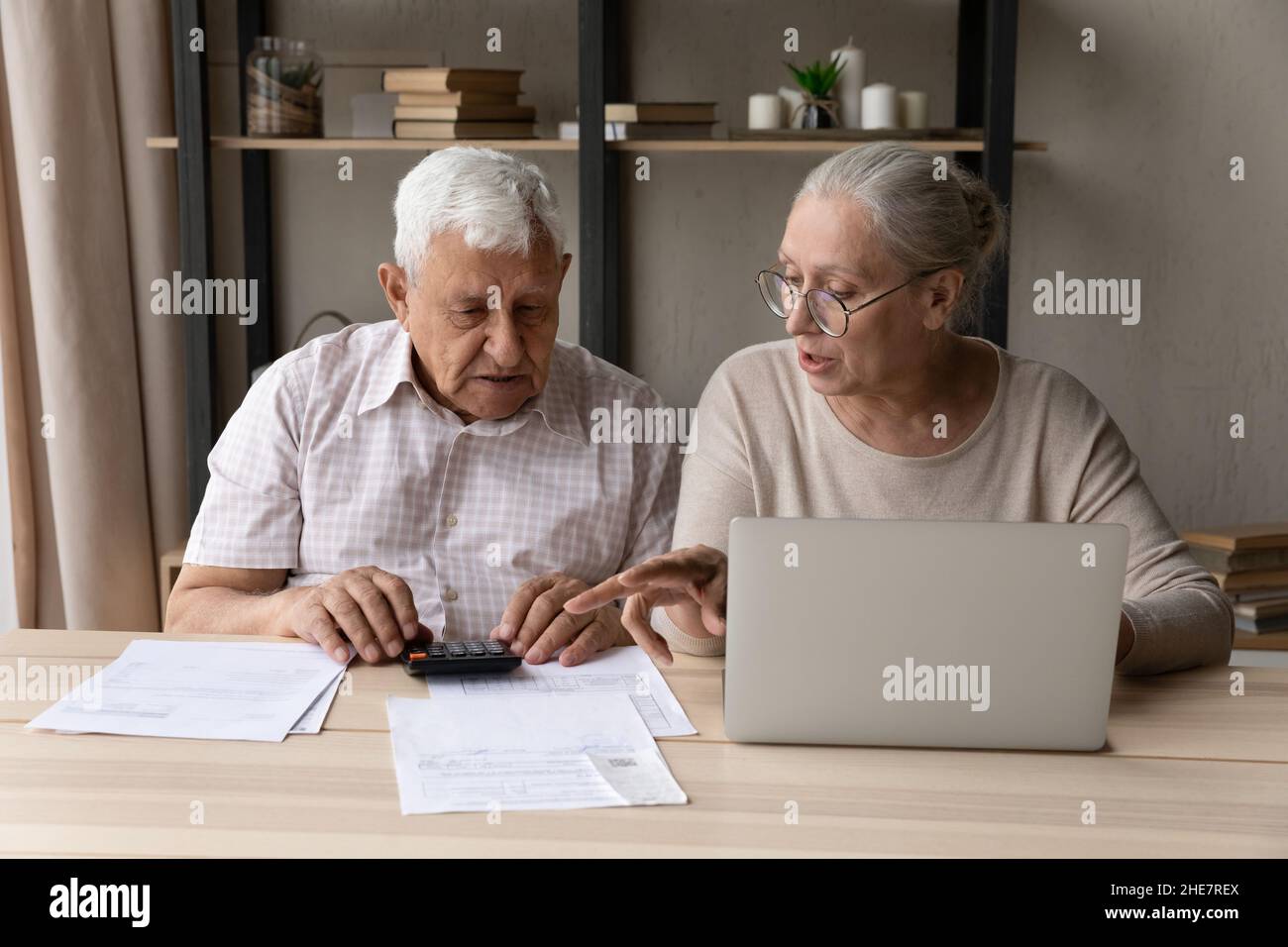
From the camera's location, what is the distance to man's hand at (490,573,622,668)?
4.53 feet

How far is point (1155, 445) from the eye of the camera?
2.96 m

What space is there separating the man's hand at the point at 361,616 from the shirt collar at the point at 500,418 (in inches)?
15.8

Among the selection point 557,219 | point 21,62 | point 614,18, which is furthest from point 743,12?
point 21,62

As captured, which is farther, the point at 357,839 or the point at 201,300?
the point at 201,300

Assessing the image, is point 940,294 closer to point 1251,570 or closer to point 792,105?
point 792,105

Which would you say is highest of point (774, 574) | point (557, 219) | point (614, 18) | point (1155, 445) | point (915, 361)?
point (614, 18)

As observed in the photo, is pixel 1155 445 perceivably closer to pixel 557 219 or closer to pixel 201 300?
pixel 557 219

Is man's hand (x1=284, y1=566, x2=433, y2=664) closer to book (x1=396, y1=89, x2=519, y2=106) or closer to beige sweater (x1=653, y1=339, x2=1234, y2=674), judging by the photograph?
beige sweater (x1=653, y1=339, x2=1234, y2=674)

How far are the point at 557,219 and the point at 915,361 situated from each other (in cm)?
53

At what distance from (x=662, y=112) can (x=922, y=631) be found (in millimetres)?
1722

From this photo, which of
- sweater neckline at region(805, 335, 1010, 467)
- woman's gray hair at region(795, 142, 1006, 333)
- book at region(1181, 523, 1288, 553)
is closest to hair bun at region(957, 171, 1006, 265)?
woman's gray hair at region(795, 142, 1006, 333)

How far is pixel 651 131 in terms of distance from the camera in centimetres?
257

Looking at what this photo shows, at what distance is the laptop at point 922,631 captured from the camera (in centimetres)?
109

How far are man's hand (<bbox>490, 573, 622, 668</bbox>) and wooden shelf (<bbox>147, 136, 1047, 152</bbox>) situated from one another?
136cm
